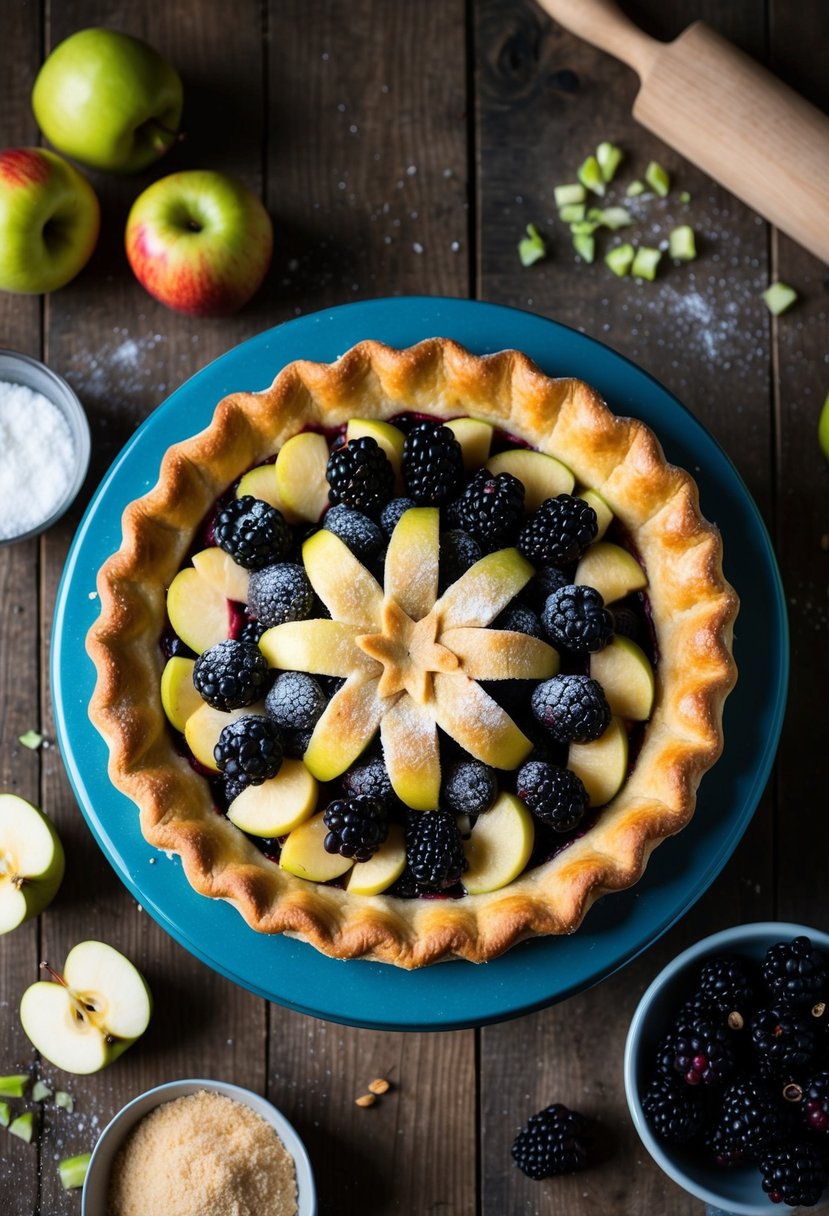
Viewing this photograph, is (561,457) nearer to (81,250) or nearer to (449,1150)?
(81,250)

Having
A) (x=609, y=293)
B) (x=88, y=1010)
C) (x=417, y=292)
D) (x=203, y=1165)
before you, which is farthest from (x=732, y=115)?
(x=203, y=1165)

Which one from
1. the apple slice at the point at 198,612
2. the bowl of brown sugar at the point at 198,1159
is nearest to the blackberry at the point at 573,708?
the apple slice at the point at 198,612

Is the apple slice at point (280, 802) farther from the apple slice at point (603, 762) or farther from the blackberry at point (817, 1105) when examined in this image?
the blackberry at point (817, 1105)

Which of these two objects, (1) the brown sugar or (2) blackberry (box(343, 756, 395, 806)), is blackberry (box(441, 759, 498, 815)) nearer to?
(2) blackberry (box(343, 756, 395, 806))

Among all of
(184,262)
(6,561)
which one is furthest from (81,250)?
(6,561)

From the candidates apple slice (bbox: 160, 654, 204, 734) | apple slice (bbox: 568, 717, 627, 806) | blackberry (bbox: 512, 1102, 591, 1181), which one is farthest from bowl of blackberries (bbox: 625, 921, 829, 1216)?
apple slice (bbox: 160, 654, 204, 734)

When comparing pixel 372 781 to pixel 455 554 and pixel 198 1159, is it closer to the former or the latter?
pixel 455 554
